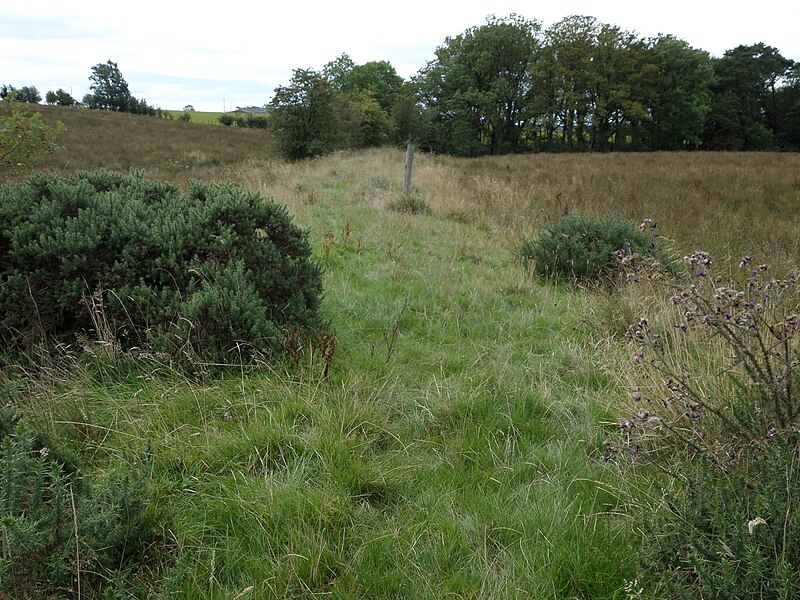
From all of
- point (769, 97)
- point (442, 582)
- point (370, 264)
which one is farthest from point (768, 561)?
point (769, 97)

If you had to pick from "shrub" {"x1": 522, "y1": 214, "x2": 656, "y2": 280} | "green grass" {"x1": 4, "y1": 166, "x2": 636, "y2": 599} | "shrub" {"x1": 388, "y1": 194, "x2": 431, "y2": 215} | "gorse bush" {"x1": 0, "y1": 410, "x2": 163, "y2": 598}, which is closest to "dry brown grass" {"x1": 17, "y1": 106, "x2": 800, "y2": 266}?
"shrub" {"x1": 388, "y1": 194, "x2": 431, "y2": 215}

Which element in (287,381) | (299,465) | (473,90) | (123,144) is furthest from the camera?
(473,90)

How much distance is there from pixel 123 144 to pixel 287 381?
29.7 meters

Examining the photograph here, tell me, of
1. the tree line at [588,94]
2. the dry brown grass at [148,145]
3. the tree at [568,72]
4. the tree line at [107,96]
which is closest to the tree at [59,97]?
the tree line at [107,96]

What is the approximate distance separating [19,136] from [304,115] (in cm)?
2137

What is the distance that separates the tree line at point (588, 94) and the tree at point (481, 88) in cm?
9

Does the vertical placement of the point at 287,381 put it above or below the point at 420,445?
above

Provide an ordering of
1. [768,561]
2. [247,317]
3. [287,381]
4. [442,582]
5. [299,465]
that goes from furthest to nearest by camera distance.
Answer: [247,317]
[287,381]
[299,465]
[442,582]
[768,561]

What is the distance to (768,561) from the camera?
5.48ft

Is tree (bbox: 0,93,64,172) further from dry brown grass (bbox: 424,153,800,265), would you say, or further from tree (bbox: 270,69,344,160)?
tree (bbox: 270,69,344,160)

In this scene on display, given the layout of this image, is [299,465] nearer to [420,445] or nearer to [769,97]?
[420,445]

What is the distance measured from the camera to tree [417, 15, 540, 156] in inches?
1671

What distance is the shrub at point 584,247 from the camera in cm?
666

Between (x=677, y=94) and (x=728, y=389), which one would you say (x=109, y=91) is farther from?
(x=728, y=389)
